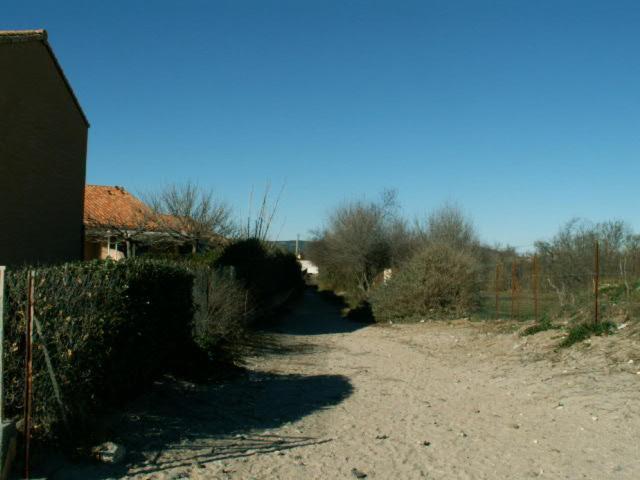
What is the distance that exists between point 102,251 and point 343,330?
1236cm

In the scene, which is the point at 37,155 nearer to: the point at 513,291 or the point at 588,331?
the point at 513,291

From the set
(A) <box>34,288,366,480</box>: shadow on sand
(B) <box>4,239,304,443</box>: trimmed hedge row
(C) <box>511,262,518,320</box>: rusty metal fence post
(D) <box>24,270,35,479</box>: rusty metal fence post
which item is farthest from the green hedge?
(C) <box>511,262,518,320</box>: rusty metal fence post

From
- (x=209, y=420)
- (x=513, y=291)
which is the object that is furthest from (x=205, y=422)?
(x=513, y=291)

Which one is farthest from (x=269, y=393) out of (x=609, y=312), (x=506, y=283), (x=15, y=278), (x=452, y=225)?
(x=452, y=225)

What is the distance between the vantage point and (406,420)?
7.85 metres

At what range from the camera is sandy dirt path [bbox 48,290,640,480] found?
5.70 m

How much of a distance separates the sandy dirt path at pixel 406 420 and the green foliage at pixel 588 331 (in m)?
0.37

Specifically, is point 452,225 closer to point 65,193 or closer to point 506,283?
point 506,283

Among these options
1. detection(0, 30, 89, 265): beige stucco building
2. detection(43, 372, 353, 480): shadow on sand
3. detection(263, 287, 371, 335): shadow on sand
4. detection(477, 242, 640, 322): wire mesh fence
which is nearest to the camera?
detection(43, 372, 353, 480): shadow on sand

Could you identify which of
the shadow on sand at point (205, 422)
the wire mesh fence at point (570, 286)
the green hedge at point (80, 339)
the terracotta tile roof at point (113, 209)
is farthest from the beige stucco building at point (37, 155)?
the wire mesh fence at point (570, 286)

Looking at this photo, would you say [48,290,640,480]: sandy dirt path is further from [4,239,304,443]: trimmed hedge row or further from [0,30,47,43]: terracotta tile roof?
[0,30,47,43]: terracotta tile roof

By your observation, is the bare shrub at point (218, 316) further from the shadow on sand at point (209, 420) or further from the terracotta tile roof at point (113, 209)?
the terracotta tile roof at point (113, 209)

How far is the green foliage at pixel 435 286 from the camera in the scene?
22984 millimetres

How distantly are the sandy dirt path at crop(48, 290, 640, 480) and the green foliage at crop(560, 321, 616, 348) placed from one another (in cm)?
37
